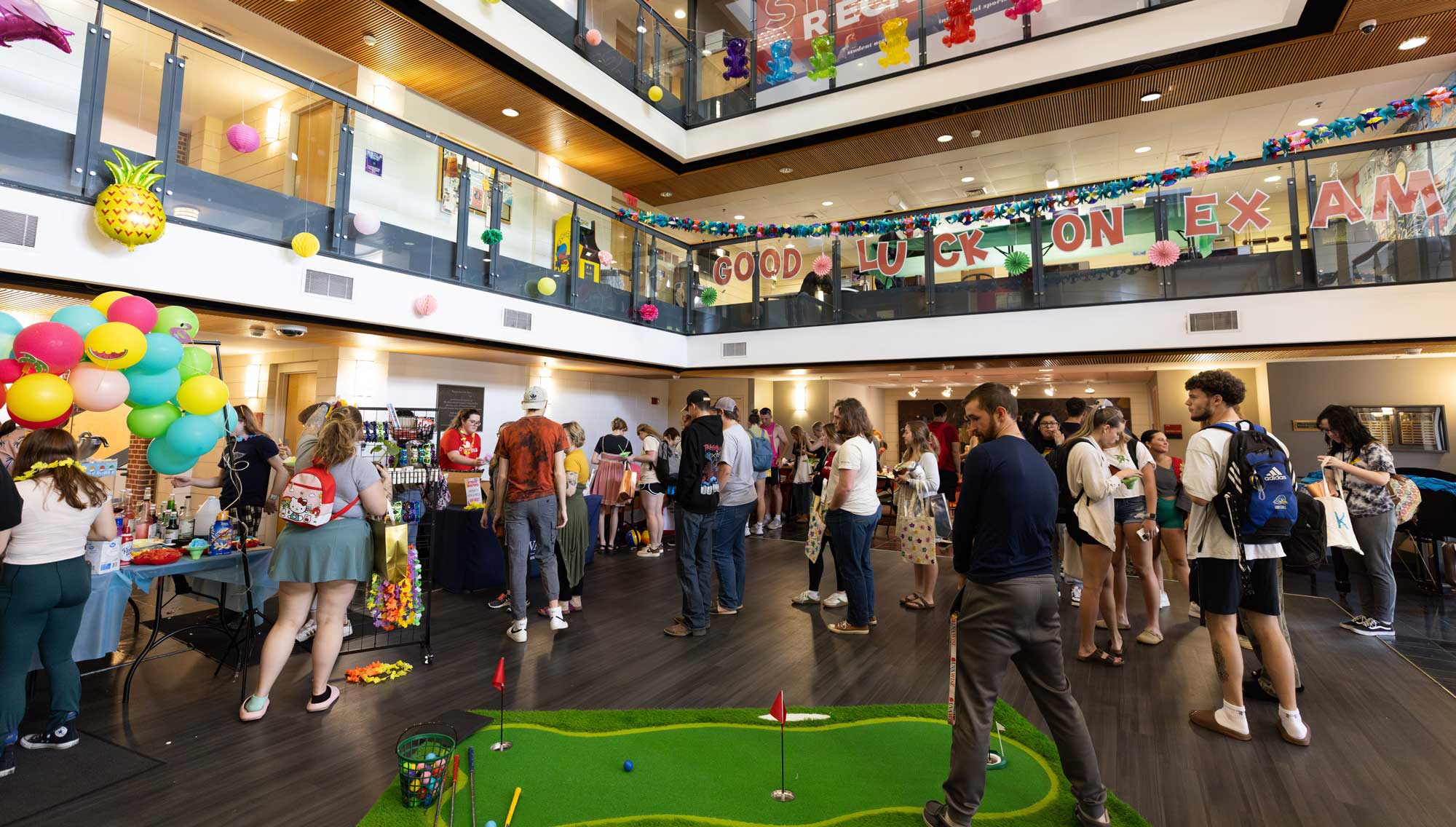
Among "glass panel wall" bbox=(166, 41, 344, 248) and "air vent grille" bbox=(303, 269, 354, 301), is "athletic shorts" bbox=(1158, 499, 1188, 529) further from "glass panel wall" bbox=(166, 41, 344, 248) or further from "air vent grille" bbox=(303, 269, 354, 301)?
"glass panel wall" bbox=(166, 41, 344, 248)

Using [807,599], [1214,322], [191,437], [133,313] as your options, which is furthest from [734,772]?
[1214,322]

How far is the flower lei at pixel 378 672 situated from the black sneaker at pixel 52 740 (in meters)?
1.13

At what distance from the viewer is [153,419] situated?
9.68ft

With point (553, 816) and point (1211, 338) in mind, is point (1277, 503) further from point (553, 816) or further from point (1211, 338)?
point (1211, 338)

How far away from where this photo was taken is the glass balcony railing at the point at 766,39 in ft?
24.8

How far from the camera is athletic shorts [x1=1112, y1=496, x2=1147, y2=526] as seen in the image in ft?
13.6

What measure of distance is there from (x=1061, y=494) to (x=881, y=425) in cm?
1176

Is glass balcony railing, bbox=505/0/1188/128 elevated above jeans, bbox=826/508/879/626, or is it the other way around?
glass balcony railing, bbox=505/0/1188/128

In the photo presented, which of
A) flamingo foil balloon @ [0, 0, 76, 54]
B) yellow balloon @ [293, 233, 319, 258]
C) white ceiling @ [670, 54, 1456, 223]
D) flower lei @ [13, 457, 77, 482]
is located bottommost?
flower lei @ [13, 457, 77, 482]

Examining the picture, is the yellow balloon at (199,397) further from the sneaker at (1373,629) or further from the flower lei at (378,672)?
the sneaker at (1373,629)

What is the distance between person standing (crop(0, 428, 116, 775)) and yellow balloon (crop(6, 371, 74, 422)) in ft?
0.97

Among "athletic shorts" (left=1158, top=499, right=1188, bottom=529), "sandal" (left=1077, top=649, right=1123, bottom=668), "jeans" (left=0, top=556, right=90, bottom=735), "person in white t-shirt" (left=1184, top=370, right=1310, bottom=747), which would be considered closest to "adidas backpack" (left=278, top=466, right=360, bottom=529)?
"jeans" (left=0, top=556, right=90, bottom=735)

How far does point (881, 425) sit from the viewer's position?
610 inches

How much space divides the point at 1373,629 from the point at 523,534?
6.36 meters
